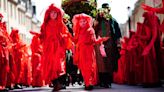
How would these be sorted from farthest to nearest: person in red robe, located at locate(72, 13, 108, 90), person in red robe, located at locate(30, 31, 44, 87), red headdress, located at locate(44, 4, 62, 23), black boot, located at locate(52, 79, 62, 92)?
1. person in red robe, located at locate(30, 31, 44, 87)
2. person in red robe, located at locate(72, 13, 108, 90)
3. red headdress, located at locate(44, 4, 62, 23)
4. black boot, located at locate(52, 79, 62, 92)

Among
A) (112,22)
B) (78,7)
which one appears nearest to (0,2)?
(78,7)

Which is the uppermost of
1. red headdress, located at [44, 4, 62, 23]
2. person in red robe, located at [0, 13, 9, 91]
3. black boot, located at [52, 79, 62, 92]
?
red headdress, located at [44, 4, 62, 23]

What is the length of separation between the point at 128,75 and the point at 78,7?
3.10m

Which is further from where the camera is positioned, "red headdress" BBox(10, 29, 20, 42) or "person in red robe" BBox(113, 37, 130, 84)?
"person in red robe" BBox(113, 37, 130, 84)

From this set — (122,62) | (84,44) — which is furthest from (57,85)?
(122,62)

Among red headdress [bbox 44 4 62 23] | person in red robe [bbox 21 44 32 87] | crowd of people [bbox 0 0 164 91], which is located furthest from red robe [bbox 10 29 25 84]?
red headdress [bbox 44 4 62 23]

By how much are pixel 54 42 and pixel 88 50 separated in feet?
4.01

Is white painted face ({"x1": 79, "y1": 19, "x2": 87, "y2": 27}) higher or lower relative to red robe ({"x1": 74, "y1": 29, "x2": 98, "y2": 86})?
higher

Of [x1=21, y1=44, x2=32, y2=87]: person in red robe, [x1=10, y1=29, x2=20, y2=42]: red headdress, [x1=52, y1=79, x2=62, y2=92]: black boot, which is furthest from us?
[x1=21, y1=44, x2=32, y2=87]: person in red robe

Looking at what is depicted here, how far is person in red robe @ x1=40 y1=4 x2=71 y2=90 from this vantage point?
12.8 m

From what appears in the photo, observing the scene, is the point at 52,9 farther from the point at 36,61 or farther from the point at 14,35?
the point at 36,61

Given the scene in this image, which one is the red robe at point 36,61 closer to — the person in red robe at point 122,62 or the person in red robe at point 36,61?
the person in red robe at point 36,61

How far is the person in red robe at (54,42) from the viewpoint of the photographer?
1282 cm

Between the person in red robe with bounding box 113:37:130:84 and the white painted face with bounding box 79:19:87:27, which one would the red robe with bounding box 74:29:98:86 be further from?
the person in red robe with bounding box 113:37:130:84
